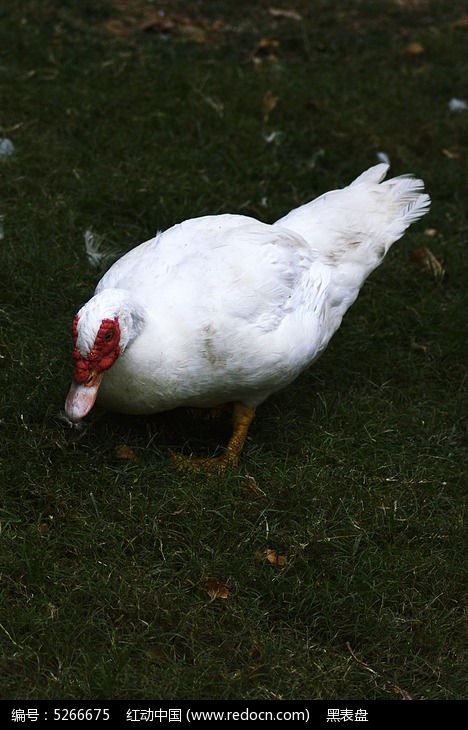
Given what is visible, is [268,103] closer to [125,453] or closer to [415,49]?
[415,49]

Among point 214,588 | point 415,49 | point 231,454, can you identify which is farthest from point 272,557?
point 415,49

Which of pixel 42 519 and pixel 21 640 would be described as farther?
pixel 42 519

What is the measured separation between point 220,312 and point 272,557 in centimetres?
93

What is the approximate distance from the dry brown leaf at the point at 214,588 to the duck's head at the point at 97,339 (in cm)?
74

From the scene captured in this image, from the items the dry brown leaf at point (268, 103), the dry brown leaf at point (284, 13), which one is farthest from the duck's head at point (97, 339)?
the dry brown leaf at point (284, 13)

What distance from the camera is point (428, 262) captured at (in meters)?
5.49

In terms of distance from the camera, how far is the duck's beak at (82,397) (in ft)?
11.5

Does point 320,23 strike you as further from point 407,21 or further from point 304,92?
point 304,92

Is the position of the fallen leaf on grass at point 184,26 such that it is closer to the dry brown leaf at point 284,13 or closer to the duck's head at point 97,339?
the dry brown leaf at point 284,13

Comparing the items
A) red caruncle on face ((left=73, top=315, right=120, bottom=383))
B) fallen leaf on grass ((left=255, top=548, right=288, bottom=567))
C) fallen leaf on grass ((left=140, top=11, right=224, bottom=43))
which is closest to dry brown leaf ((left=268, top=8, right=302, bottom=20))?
Answer: fallen leaf on grass ((left=140, top=11, right=224, bottom=43))

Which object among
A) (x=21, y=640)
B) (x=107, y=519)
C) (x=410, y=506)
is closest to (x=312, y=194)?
(x=410, y=506)

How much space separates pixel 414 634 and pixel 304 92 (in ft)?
14.5

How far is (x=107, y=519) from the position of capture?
361 centimetres

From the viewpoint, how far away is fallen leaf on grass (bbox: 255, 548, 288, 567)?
354 cm
